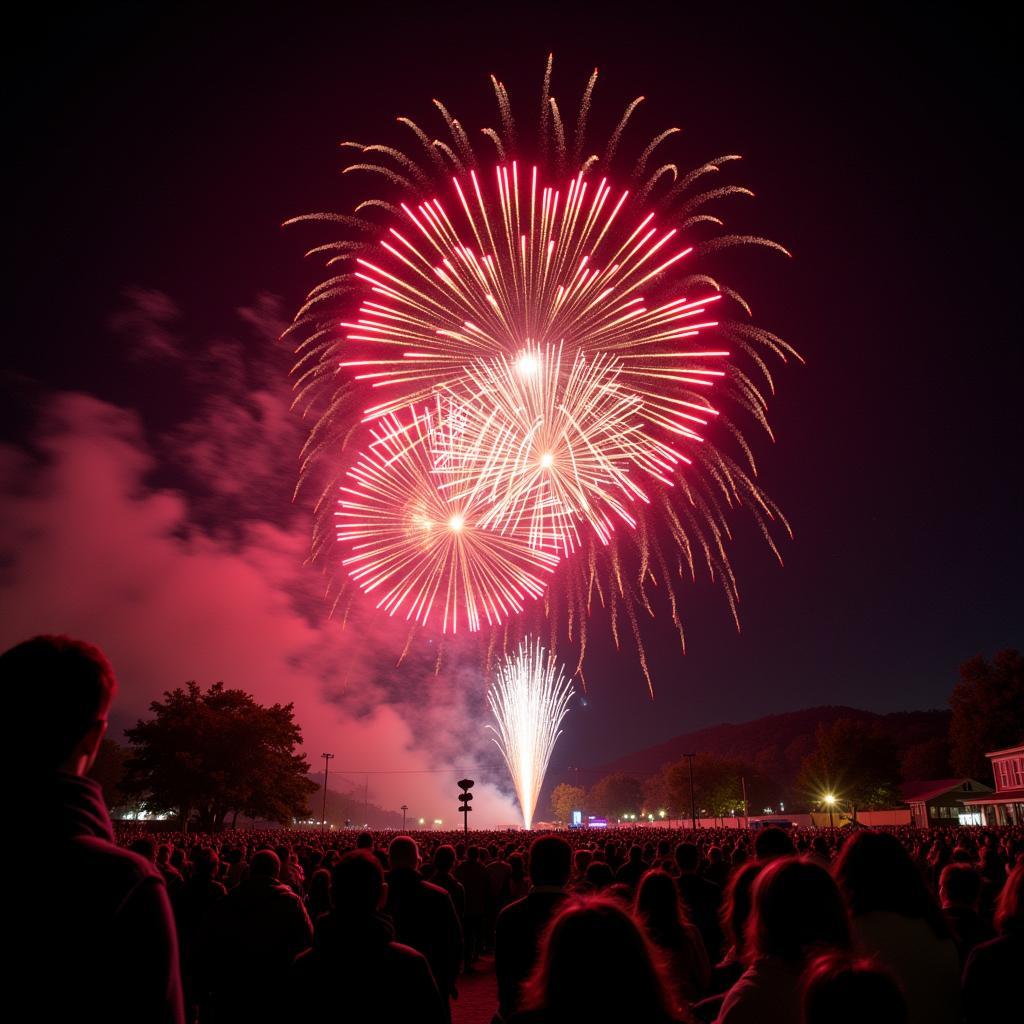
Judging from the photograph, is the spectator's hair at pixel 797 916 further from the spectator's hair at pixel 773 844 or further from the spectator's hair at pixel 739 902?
the spectator's hair at pixel 773 844

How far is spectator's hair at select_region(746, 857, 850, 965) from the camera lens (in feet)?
10.2

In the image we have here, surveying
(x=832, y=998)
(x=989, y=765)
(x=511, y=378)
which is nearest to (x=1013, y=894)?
(x=832, y=998)

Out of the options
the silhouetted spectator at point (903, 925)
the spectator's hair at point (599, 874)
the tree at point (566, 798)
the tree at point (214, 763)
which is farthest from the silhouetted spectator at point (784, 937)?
the tree at point (566, 798)

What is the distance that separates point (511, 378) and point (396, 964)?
22.8 meters

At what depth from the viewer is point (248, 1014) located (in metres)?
5.69

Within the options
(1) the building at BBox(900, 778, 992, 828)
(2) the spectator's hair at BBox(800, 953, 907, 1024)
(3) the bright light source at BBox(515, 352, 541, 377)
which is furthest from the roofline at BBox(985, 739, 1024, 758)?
(2) the spectator's hair at BBox(800, 953, 907, 1024)

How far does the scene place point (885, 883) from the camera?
388cm

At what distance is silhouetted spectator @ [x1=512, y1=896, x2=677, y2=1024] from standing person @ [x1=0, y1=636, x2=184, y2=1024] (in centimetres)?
108

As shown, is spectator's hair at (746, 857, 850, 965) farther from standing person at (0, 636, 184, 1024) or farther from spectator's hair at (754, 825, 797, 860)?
spectator's hair at (754, 825, 797, 860)

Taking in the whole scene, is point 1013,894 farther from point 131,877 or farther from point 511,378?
point 511,378

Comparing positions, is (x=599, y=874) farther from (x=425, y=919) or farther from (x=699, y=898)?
(x=425, y=919)

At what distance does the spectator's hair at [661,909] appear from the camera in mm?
5434

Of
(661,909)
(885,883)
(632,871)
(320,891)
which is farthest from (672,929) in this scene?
(320,891)

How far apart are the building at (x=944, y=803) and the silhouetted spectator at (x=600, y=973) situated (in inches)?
3087
